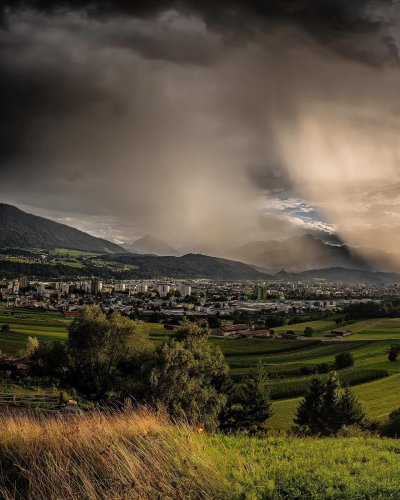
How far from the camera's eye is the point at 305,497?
236 inches

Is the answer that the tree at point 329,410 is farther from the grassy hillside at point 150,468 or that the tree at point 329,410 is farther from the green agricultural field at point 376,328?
the green agricultural field at point 376,328

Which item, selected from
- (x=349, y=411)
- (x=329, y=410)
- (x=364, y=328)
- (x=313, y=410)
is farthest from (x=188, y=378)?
(x=364, y=328)

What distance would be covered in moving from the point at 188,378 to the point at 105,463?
20.3m

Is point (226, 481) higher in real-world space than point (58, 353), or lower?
higher

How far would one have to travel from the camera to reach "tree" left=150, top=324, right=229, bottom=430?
24219 mm

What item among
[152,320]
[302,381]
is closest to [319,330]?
[152,320]

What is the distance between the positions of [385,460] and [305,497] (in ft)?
13.5

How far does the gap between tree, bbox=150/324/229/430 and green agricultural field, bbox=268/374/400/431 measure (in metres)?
6.94

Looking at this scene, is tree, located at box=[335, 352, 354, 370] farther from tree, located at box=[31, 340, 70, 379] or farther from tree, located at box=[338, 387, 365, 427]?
tree, located at box=[31, 340, 70, 379]

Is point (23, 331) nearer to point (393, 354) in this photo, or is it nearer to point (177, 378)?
point (177, 378)

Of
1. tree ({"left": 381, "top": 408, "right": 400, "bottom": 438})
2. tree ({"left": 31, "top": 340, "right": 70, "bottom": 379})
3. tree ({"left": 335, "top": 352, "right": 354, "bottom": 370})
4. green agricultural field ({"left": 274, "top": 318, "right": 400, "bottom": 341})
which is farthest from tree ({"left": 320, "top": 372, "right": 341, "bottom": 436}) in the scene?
green agricultural field ({"left": 274, "top": 318, "right": 400, "bottom": 341})

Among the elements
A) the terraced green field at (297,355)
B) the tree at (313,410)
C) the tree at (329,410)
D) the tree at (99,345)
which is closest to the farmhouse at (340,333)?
the terraced green field at (297,355)

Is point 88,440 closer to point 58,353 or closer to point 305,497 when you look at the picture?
point 305,497

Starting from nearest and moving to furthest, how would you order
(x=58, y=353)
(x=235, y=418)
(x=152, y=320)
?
1. (x=235, y=418)
2. (x=58, y=353)
3. (x=152, y=320)
